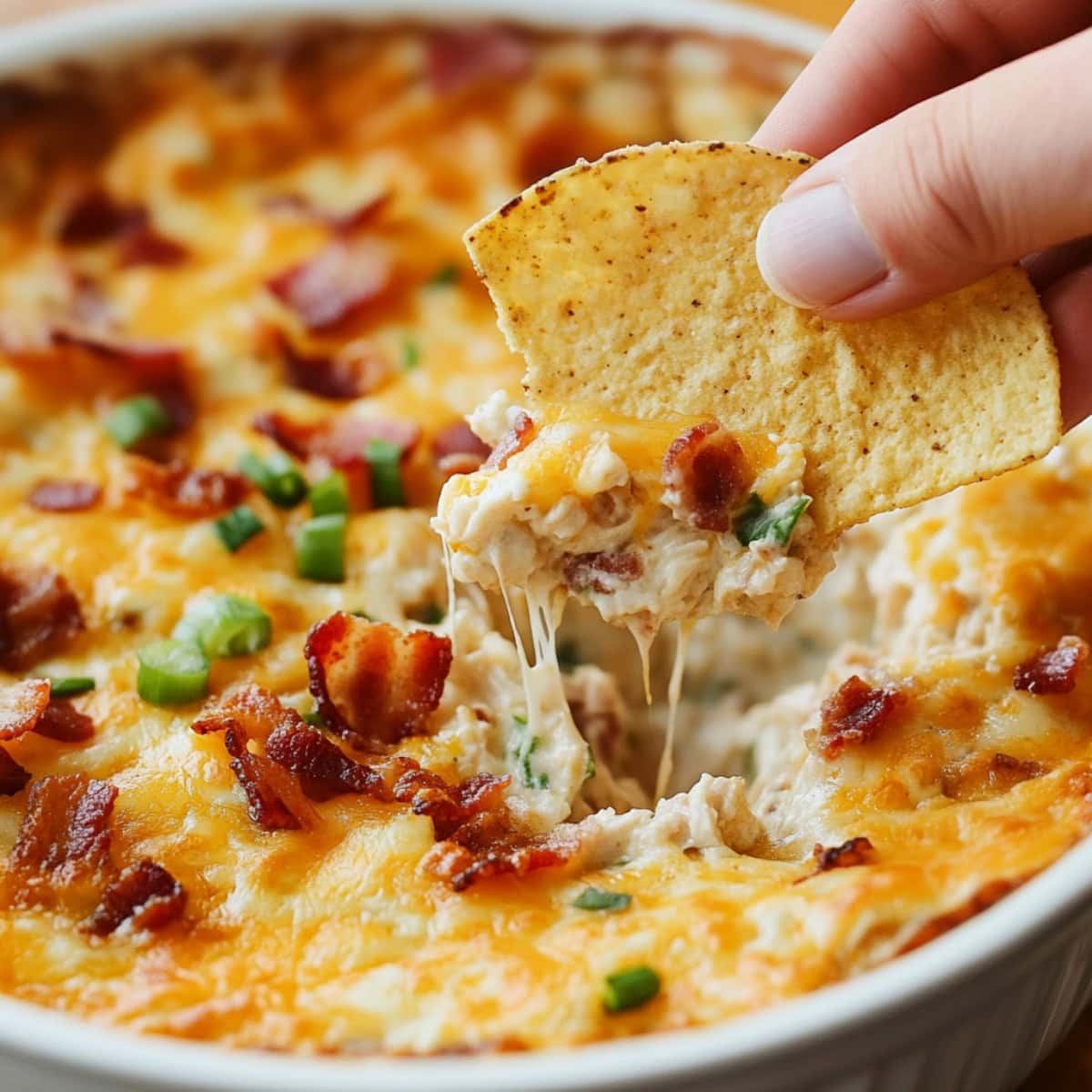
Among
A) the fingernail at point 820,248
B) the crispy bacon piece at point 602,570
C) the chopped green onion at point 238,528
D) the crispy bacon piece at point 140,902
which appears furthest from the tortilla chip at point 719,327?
the crispy bacon piece at point 140,902

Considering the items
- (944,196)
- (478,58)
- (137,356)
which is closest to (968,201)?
(944,196)

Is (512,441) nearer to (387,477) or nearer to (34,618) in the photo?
(387,477)

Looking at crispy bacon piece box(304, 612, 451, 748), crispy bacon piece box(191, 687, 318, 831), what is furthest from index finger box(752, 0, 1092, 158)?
crispy bacon piece box(191, 687, 318, 831)

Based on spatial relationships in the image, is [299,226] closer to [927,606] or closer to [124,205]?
[124,205]

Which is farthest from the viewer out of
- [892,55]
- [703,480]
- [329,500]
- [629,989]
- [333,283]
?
[333,283]

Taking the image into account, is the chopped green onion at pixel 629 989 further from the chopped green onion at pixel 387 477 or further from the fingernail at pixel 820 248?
the chopped green onion at pixel 387 477
